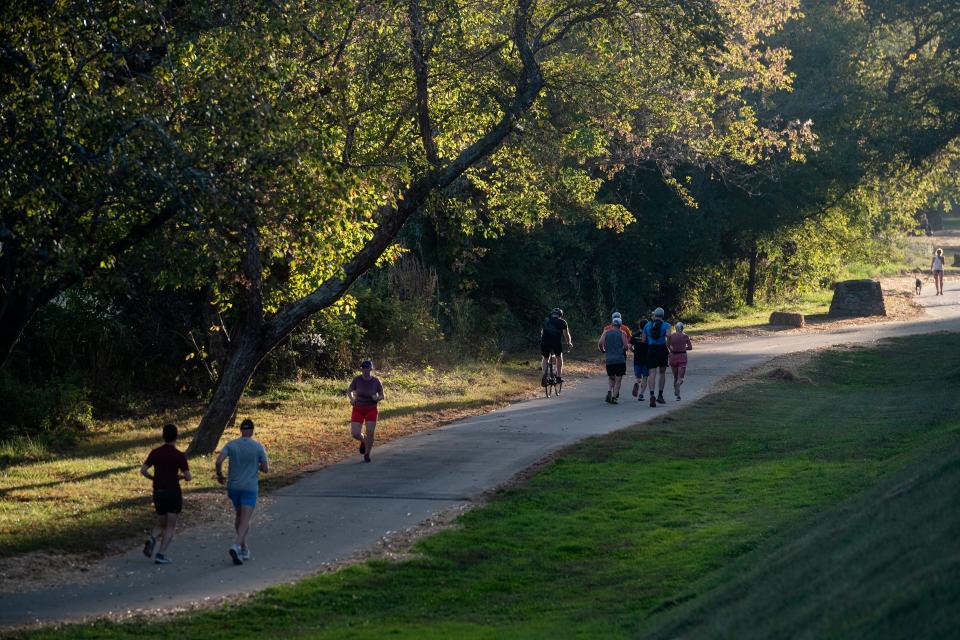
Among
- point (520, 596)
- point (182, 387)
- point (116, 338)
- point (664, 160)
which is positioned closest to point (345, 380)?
point (182, 387)

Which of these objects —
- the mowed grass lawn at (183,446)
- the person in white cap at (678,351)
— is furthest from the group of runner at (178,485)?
the person in white cap at (678,351)

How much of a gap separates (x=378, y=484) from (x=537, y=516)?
269cm

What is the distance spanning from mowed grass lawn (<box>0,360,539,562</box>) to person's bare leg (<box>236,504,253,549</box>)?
5.35 ft

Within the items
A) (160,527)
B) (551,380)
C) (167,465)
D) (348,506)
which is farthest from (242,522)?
(551,380)

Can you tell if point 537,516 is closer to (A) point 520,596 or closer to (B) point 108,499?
(A) point 520,596

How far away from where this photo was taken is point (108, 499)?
14133 mm

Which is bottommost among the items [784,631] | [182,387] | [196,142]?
[784,631]

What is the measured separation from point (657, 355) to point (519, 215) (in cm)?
370

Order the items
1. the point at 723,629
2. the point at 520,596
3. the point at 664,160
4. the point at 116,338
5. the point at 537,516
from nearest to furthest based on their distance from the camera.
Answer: the point at 723,629 → the point at 520,596 → the point at 537,516 → the point at 116,338 → the point at 664,160

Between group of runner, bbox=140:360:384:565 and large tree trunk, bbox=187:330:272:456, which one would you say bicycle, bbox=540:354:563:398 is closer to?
large tree trunk, bbox=187:330:272:456

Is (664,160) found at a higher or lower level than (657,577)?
higher

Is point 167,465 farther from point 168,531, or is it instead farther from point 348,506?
point 348,506

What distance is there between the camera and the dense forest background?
12648 millimetres

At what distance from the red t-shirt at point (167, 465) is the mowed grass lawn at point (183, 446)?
1203 mm
